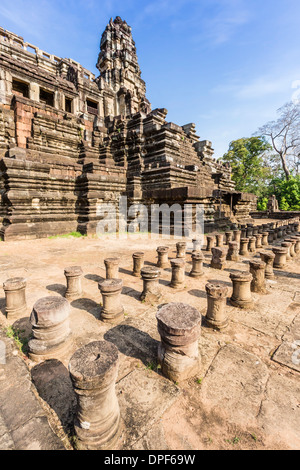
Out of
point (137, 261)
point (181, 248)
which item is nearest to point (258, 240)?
point (181, 248)

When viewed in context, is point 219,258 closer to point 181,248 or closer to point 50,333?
point 181,248

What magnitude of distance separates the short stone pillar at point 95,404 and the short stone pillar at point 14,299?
6.01ft

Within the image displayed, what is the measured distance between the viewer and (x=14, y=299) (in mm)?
2744

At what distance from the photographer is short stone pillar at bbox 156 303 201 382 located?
5.68ft

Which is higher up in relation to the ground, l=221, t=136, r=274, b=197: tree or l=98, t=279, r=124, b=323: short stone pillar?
l=221, t=136, r=274, b=197: tree

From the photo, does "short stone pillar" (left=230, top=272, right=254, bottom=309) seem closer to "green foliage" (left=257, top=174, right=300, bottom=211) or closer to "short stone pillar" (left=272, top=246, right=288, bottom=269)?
"short stone pillar" (left=272, top=246, right=288, bottom=269)

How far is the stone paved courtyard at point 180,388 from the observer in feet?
4.24

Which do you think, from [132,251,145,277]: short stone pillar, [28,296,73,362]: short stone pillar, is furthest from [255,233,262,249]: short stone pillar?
[28,296,73,362]: short stone pillar

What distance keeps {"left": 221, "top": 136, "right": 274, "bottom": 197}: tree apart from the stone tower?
51.4 ft

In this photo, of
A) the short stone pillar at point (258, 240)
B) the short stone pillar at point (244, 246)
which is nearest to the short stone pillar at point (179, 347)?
the short stone pillar at point (244, 246)

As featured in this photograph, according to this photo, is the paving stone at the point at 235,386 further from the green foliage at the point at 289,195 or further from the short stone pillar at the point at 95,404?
the green foliage at the point at 289,195

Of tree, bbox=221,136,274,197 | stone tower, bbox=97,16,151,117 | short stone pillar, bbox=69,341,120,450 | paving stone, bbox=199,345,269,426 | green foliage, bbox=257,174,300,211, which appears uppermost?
stone tower, bbox=97,16,151,117

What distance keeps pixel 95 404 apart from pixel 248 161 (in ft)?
116

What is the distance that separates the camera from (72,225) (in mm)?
9117
